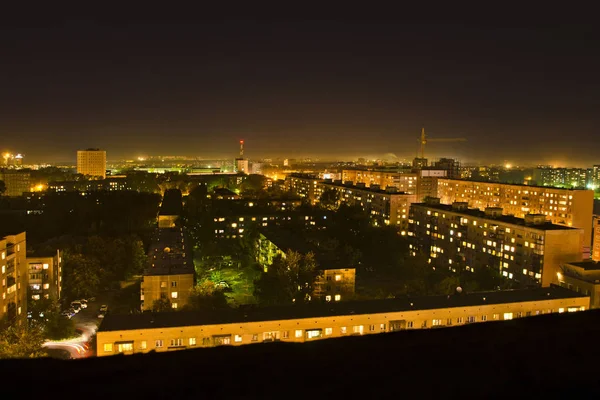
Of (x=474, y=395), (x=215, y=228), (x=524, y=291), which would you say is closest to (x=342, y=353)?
(x=474, y=395)

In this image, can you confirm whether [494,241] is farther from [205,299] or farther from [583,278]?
[205,299]

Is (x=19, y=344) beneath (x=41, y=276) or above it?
beneath

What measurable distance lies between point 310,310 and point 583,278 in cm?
532

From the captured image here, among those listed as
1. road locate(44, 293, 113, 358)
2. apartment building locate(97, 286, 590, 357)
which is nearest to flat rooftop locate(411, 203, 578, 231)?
apartment building locate(97, 286, 590, 357)

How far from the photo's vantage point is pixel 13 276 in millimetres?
8273

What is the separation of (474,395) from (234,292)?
9877 millimetres

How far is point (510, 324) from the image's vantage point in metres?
1.23

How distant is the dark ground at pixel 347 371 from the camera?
90 centimetres

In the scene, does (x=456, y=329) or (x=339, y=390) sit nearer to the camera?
(x=339, y=390)

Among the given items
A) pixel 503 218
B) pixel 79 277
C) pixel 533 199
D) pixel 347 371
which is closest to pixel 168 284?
pixel 79 277

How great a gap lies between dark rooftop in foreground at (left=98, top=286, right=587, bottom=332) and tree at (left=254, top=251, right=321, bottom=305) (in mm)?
1867

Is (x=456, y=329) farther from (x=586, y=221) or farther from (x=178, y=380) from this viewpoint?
(x=586, y=221)

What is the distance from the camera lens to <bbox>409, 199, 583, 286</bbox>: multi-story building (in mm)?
10289

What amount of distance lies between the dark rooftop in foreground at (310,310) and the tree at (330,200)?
1192 centimetres
